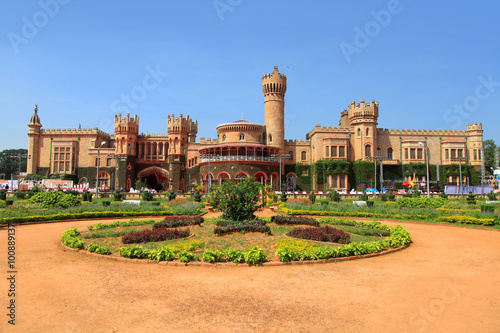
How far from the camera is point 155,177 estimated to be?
60.5 m

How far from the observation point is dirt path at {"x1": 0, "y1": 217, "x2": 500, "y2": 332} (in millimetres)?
5805

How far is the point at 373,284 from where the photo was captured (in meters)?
8.09

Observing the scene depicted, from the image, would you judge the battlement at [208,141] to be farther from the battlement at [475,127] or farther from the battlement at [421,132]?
the battlement at [475,127]

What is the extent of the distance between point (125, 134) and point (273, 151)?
2365 cm

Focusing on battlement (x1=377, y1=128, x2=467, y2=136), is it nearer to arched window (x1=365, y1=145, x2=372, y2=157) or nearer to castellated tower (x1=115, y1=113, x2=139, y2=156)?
arched window (x1=365, y1=145, x2=372, y2=157)

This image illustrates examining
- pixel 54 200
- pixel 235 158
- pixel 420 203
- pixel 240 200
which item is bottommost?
pixel 420 203

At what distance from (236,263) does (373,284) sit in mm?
3731

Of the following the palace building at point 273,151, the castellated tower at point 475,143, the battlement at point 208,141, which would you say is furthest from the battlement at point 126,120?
the castellated tower at point 475,143

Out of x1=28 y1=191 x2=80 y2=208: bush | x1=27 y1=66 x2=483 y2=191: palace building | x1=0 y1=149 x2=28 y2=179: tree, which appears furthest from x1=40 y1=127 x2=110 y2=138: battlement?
x1=0 y1=149 x2=28 y2=179: tree

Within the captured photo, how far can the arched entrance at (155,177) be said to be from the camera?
55.9 meters

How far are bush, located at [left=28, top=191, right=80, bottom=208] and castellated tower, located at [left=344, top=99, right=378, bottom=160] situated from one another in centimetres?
4090

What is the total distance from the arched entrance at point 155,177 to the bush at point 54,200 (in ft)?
94.5

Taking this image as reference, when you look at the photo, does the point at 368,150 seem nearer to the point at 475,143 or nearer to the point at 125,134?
the point at 475,143

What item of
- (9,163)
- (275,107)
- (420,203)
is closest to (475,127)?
(275,107)
